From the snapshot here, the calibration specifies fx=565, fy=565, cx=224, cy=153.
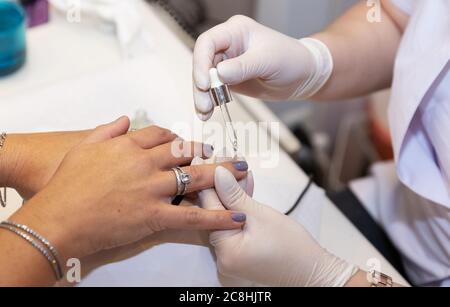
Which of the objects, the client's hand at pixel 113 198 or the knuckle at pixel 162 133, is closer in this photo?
the client's hand at pixel 113 198

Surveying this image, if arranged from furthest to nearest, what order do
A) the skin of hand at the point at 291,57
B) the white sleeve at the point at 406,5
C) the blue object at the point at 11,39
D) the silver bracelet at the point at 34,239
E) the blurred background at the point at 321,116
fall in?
the blurred background at the point at 321,116 → the blue object at the point at 11,39 → the white sleeve at the point at 406,5 → the skin of hand at the point at 291,57 → the silver bracelet at the point at 34,239

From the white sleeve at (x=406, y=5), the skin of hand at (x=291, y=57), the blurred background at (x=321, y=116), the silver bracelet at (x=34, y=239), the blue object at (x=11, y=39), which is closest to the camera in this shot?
the silver bracelet at (x=34, y=239)

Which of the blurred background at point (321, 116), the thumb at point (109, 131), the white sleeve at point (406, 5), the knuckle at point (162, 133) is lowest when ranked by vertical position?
the blurred background at point (321, 116)

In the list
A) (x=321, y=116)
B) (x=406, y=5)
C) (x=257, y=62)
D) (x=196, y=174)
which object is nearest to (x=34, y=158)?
(x=196, y=174)

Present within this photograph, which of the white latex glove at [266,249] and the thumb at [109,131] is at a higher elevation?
the thumb at [109,131]

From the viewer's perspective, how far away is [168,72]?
1.00 m

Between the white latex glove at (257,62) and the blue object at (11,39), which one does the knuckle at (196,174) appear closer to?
the white latex glove at (257,62)

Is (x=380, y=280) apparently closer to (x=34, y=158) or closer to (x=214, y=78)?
(x=214, y=78)

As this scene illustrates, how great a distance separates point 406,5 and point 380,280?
17.7 inches

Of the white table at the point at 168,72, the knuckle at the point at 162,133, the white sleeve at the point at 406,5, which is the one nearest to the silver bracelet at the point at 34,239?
the white table at the point at 168,72

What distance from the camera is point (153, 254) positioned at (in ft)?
2.50

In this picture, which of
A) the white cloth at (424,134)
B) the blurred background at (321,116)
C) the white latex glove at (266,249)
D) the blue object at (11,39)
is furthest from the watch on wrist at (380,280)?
the blue object at (11,39)

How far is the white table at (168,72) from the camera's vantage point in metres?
0.77

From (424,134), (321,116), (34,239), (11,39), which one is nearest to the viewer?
(34,239)
